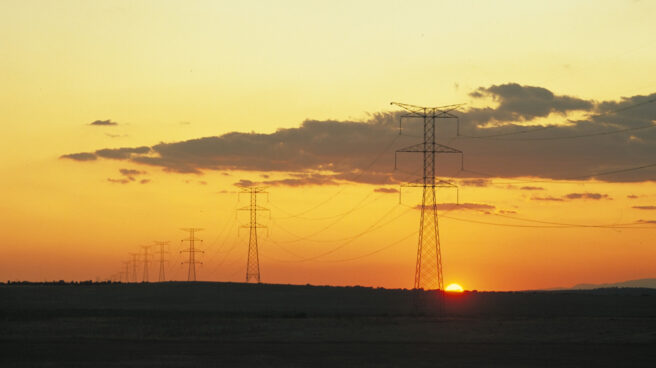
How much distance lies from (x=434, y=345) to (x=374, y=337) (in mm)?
9369

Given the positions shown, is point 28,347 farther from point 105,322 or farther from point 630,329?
point 630,329

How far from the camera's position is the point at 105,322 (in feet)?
326

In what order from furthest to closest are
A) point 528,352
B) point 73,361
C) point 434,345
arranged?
point 434,345, point 528,352, point 73,361

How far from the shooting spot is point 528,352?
213ft

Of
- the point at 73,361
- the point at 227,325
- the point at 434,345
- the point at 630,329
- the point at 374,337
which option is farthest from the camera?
the point at 227,325

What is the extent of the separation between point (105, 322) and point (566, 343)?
50215 mm

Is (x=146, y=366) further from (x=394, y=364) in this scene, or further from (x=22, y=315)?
(x=22, y=315)

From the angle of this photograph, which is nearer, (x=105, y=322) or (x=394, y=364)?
(x=394, y=364)

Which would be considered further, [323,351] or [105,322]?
[105,322]

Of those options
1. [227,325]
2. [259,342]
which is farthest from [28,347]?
[227,325]

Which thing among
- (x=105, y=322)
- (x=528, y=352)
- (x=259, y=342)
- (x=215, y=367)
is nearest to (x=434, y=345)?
(x=528, y=352)

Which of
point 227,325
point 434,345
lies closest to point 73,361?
point 434,345

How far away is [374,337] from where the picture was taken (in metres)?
79.9

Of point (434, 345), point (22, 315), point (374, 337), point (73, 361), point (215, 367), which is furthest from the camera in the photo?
point (22, 315)
